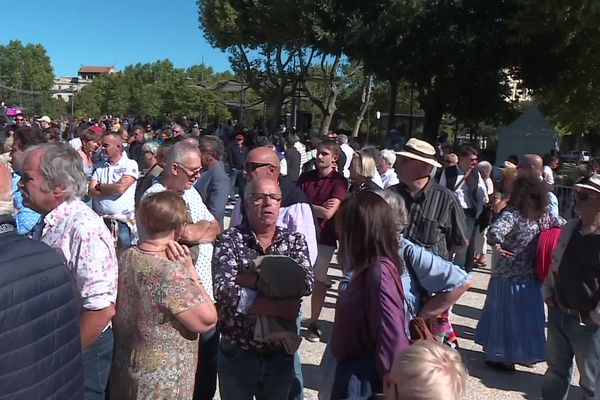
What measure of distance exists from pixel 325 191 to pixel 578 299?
2.67 meters

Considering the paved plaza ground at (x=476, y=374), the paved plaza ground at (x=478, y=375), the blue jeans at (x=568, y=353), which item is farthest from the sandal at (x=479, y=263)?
the blue jeans at (x=568, y=353)

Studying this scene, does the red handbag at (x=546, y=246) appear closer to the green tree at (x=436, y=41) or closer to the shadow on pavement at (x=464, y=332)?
the shadow on pavement at (x=464, y=332)

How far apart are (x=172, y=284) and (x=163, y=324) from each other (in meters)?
0.21

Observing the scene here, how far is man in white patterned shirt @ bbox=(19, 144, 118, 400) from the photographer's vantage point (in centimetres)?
257

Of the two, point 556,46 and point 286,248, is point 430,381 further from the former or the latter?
point 556,46

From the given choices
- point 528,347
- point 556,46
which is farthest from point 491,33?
point 528,347

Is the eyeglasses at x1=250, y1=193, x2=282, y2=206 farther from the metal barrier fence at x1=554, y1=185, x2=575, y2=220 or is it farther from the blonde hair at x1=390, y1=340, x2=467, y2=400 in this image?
the metal barrier fence at x1=554, y1=185, x2=575, y2=220

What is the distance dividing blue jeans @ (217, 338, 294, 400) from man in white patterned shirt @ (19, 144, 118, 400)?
695 millimetres

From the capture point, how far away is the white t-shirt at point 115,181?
6203 millimetres

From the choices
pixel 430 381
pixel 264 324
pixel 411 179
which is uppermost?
pixel 411 179

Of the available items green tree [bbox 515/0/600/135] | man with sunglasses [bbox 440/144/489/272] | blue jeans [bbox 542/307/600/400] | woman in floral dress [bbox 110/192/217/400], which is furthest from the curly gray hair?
green tree [bbox 515/0/600/135]

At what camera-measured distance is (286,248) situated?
10.1 feet

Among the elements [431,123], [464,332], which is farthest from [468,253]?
[431,123]

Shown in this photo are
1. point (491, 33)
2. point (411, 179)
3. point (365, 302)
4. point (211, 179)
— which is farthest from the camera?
point (491, 33)
